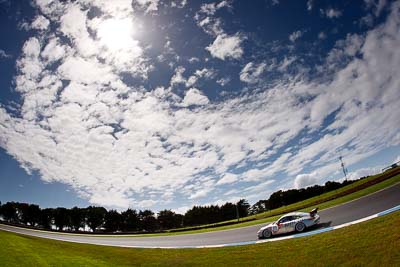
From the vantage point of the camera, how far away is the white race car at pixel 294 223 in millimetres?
14477

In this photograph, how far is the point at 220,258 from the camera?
12.1 meters

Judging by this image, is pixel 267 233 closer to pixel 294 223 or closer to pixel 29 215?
pixel 294 223

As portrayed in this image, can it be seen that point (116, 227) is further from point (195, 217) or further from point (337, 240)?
point (337, 240)

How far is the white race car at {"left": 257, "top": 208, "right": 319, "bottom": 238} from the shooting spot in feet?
47.5

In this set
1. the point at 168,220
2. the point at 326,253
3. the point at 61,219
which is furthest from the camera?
the point at 168,220

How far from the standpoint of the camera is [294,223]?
14.7m

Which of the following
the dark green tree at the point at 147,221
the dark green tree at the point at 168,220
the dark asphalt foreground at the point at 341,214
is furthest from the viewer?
the dark green tree at the point at 168,220

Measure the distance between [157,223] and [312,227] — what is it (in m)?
114

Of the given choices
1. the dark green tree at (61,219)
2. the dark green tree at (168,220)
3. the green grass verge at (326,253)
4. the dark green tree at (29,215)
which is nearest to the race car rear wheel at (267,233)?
the green grass verge at (326,253)

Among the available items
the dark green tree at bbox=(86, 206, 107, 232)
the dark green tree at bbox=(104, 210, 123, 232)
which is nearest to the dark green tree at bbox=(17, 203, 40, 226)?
the dark green tree at bbox=(86, 206, 107, 232)

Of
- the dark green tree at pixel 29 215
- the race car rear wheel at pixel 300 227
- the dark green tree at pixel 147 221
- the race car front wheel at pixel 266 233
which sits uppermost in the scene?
the dark green tree at pixel 29 215

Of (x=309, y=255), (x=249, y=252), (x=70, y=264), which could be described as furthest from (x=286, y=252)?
(x=70, y=264)

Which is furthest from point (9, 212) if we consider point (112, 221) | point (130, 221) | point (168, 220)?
point (168, 220)

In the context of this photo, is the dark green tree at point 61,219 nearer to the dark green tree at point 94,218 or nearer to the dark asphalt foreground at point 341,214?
the dark green tree at point 94,218
